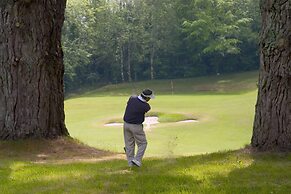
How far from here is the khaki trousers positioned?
816 centimetres

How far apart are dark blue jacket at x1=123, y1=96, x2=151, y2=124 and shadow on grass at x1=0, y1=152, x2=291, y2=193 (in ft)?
2.84

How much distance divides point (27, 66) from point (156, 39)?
5222 centimetres

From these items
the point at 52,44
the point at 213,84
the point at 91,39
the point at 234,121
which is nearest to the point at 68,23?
the point at 91,39

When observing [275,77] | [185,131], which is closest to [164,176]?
[275,77]

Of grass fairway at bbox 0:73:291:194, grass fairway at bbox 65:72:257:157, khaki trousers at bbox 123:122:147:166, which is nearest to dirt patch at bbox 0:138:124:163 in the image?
grass fairway at bbox 0:73:291:194

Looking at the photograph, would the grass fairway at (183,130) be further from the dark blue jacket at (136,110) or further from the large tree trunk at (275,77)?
the dark blue jacket at (136,110)

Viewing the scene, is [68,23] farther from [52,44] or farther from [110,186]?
[110,186]

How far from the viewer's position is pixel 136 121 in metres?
8.12

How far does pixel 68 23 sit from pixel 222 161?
181 ft

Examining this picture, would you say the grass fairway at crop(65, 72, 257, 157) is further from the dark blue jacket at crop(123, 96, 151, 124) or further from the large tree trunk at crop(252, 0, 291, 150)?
the dark blue jacket at crop(123, 96, 151, 124)

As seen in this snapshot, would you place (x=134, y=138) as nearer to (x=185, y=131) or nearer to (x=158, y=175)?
(x=158, y=175)

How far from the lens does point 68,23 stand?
6162 centimetres

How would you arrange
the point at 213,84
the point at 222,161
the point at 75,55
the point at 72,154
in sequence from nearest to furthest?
1. the point at 222,161
2. the point at 72,154
3. the point at 213,84
4. the point at 75,55

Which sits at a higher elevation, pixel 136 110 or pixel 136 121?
pixel 136 110
